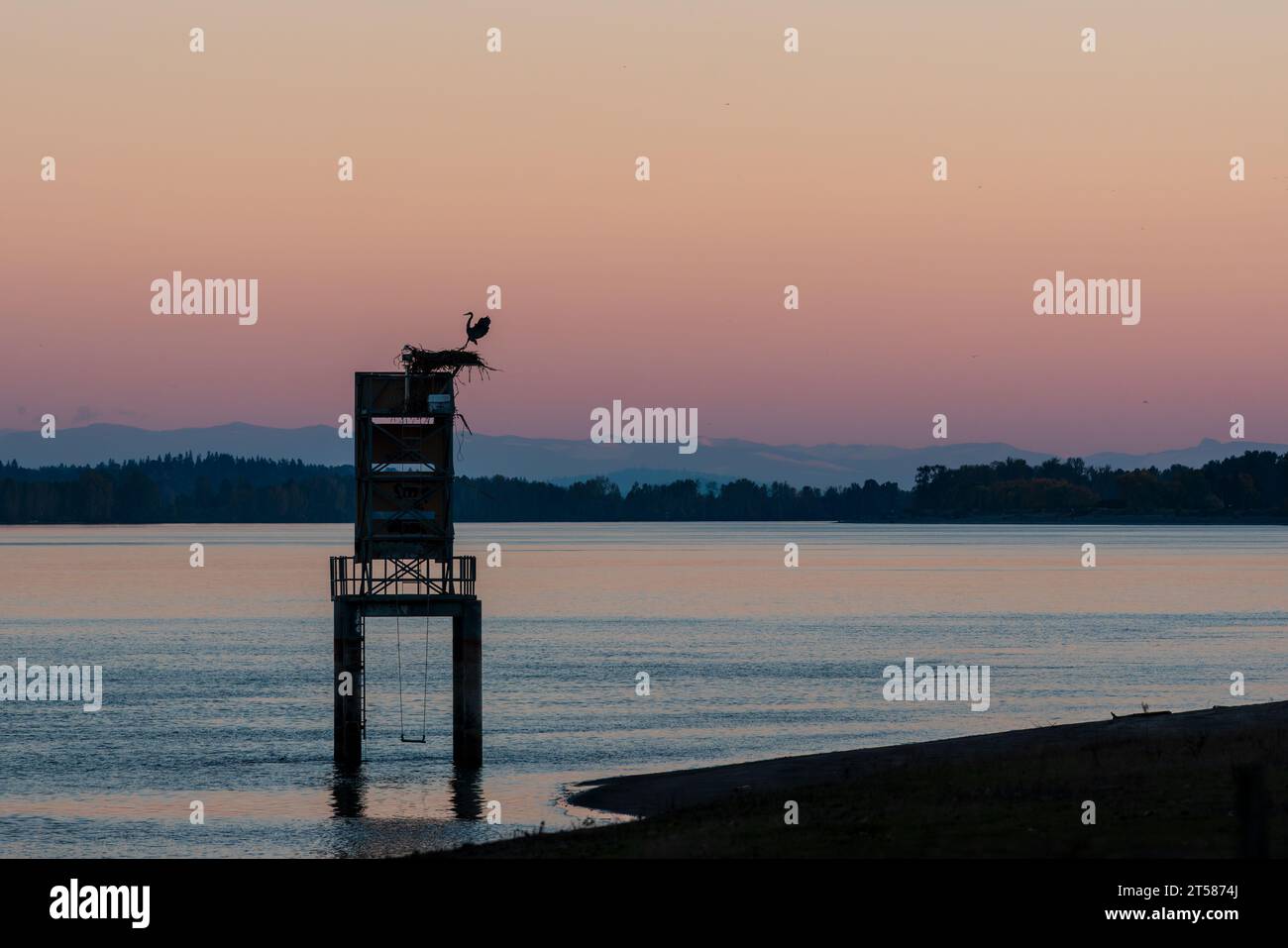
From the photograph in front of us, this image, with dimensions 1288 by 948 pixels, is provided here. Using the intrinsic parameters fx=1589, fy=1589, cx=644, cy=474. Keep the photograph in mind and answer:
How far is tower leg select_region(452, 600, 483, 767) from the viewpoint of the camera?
148 ft

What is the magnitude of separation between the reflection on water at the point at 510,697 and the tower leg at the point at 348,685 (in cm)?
95

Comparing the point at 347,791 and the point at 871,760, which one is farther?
the point at 871,760

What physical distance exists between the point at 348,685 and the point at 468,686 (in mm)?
3409

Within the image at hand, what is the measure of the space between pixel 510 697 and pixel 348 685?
21.8m

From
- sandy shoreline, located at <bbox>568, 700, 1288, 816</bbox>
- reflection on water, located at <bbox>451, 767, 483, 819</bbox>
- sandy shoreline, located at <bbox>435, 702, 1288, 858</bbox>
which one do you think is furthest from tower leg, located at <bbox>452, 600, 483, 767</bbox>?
sandy shoreline, located at <bbox>435, 702, 1288, 858</bbox>

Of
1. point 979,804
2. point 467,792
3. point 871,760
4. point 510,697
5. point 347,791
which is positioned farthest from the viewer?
point 510,697

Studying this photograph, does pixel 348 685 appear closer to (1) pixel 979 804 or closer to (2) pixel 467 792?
(2) pixel 467 792

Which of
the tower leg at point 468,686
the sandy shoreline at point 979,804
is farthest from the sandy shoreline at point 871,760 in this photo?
the tower leg at point 468,686

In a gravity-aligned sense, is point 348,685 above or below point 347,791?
above

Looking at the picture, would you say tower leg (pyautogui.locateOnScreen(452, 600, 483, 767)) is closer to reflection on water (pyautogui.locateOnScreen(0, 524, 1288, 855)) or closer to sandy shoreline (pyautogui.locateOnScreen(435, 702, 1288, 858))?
reflection on water (pyautogui.locateOnScreen(0, 524, 1288, 855))

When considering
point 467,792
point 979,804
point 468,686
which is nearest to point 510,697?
point 468,686

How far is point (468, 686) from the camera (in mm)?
45812

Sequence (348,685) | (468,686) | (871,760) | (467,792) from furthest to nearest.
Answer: (468,686) < (348,685) < (871,760) < (467,792)
